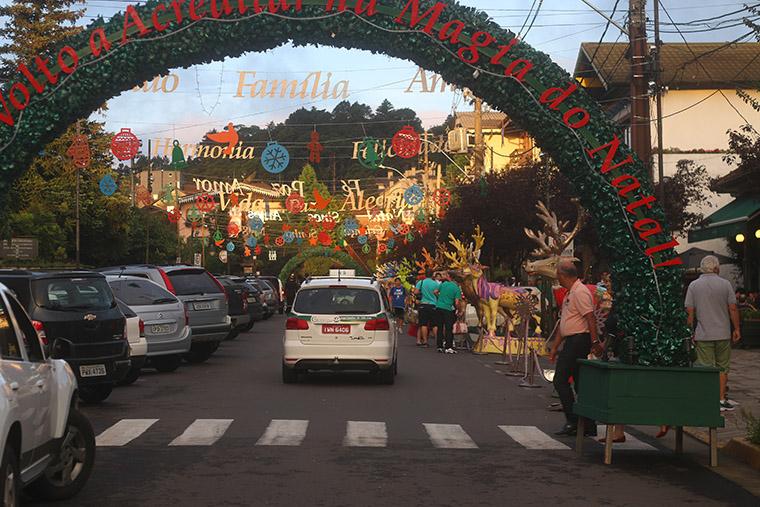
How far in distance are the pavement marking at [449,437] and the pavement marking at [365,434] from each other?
55cm

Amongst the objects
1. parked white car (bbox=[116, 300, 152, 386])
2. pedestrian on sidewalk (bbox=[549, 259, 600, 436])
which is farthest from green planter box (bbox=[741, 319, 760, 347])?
pedestrian on sidewalk (bbox=[549, 259, 600, 436])

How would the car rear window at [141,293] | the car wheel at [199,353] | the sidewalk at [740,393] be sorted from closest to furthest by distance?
1. the sidewalk at [740,393]
2. the car rear window at [141,293]
3. the car wheel at [199,353]

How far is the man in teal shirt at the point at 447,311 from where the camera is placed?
29.7 metres

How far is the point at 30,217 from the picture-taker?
46719 millimetres

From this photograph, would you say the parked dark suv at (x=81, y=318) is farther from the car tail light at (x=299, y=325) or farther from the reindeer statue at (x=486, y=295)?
the reindeer statue at (x=486, y=295)

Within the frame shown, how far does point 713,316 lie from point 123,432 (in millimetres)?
7516

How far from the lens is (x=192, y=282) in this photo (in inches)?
1018

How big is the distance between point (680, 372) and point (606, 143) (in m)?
3.45

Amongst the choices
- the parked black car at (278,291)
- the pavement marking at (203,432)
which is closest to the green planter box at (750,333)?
the pavement marking at (203,432)

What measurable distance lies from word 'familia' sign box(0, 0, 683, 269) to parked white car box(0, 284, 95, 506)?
6141mm

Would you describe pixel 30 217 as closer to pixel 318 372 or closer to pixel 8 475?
pixel 318 372

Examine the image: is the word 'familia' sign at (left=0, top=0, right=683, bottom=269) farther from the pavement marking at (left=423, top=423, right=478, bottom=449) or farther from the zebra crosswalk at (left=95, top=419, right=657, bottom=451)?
the pavement marking at (left=423, top=423, right=478, bottom=449)

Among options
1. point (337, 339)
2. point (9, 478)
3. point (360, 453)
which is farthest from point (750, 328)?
point (9, 478)

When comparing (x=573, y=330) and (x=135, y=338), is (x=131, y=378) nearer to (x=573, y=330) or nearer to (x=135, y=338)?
(x=135, y=338)
